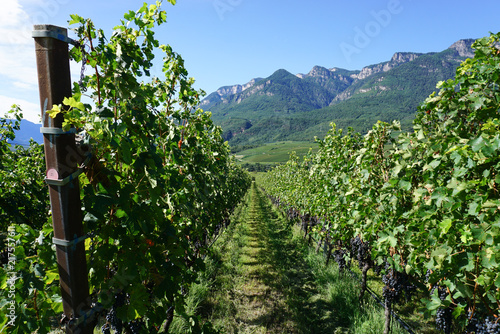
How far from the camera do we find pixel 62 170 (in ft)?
4.41

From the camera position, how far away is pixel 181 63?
3.19 meters

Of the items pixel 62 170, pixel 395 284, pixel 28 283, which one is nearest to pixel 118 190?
pixel 62 170

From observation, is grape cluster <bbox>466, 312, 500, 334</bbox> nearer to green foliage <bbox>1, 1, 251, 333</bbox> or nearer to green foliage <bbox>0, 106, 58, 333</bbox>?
green foliage <bbox>1, 1, 251, 333</bbox>

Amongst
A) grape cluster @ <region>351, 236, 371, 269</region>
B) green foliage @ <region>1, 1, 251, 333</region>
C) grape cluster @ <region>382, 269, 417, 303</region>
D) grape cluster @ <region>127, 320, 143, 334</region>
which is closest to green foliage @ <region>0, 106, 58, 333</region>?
green foliage @ <region>1, 1, 251, 333</region>

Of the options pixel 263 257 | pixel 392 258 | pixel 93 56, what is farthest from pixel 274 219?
pixel 93 56

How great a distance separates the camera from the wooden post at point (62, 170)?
130cm

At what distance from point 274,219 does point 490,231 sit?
51.0 feet

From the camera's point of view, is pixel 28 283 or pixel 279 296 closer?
pixel 28 283

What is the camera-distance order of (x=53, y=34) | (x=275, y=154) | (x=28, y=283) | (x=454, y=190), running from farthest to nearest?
(x=275, y=154), (x=454, y=190), (x=28, y=283), (x=53, y=34)

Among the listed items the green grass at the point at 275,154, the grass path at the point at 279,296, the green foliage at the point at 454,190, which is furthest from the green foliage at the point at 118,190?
the green grass at the point at 275,154

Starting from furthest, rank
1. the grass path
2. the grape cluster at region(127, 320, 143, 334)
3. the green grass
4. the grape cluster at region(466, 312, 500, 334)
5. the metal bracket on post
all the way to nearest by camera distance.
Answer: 1. the green grass
2. the grass path
3. the grape cluster at region(466, 312, 500, 334)
4. the grape cluster at region(127, 320, 143, 334)
5. the metal bracket on post

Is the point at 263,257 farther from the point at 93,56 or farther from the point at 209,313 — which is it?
the point at 93,56

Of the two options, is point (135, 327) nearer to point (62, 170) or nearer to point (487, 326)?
point (62, 170)

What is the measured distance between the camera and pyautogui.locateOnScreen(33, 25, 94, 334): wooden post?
130 centimetres
